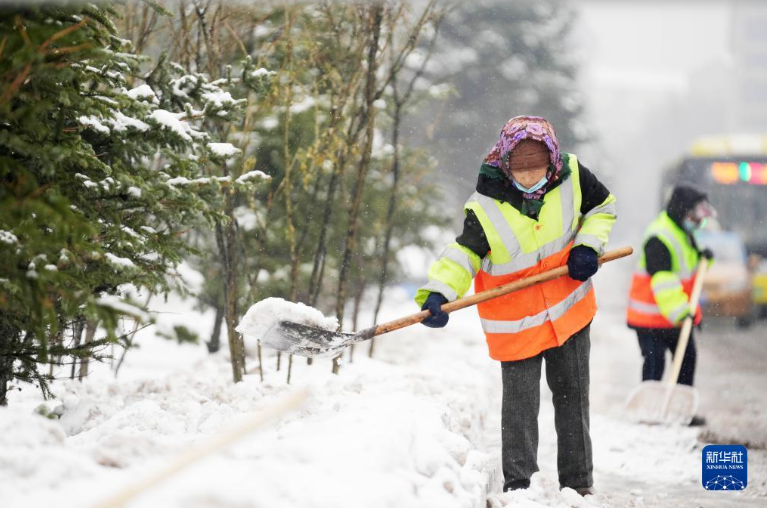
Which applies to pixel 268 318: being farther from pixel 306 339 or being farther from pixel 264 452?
pixel 264 452

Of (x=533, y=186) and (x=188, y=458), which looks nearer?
(x=188, y=458)

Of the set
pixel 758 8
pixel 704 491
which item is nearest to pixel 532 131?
pixel 704 491

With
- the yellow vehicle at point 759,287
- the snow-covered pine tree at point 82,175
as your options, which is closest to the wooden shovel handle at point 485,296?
the snow-covered pine tree at point 82,175

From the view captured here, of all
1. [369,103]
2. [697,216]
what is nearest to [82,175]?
[369,103]

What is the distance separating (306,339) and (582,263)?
50.5 inches

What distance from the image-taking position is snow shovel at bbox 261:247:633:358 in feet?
12.6

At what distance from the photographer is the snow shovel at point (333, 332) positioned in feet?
12.6

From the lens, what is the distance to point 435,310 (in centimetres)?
388

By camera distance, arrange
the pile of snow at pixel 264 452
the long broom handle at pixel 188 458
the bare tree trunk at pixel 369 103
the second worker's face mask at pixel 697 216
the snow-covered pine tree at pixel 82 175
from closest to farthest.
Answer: the long broom handle at pixel 188 458
the pile of snow at pixel 264 452
the snow-covered pine tree at pixel 82 175
the bare tree trunk at pixel 369 103
the second worker's face mask at pixel 697 216

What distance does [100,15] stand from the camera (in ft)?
12.1

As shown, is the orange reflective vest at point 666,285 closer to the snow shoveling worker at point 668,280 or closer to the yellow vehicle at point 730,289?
the snow shoveling worker at point 668,280

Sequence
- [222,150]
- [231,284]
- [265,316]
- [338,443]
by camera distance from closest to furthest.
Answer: [338,443] → [265,316] → [222,150] → [231,284]

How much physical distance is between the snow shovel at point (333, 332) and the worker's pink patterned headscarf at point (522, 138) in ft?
1.34

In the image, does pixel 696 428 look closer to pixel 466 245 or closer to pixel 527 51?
pixel 466 245
